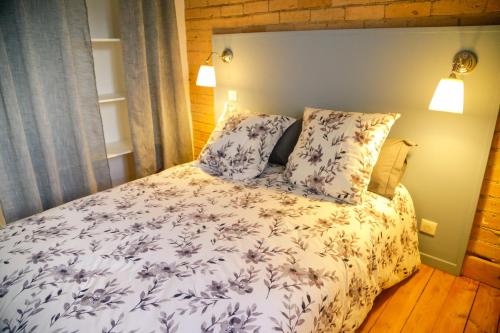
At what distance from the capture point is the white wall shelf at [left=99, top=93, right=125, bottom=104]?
2.39 m

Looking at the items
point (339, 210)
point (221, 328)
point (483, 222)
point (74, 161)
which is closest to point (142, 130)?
point (74, 161)

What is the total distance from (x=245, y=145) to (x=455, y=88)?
1.16 m

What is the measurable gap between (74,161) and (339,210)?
70.2 inches

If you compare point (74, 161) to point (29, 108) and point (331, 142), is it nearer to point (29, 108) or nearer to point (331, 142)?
point (29, 108)

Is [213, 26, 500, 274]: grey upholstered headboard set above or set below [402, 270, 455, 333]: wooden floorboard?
above

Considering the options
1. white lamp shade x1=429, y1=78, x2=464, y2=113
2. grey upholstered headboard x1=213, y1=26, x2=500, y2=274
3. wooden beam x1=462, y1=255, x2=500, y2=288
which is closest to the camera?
white lamp shade x1=429, y1=78, x2=464, y2=113

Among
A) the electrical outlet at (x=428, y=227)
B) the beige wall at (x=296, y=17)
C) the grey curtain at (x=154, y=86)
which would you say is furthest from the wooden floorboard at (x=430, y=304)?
the grey curtain at (x=154, y=86)

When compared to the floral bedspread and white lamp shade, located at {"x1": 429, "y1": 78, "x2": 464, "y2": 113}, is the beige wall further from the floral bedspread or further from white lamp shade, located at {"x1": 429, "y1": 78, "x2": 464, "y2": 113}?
the floral bedspread

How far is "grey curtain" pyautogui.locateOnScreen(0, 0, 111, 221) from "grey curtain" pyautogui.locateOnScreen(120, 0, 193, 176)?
0.32 metres

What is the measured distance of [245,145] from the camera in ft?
6.63

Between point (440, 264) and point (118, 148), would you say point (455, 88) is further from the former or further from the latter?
point (118, 148)

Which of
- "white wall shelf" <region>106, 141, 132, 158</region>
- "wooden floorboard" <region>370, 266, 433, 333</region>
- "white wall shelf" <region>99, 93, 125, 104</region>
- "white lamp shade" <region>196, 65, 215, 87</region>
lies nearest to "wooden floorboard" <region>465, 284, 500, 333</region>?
"wooden floorboard" <region>370, 266, 433, 333</region>

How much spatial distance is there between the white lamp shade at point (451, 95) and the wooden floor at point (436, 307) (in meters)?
1.02

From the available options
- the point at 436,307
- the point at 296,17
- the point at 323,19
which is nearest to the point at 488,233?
the point at 436,307
